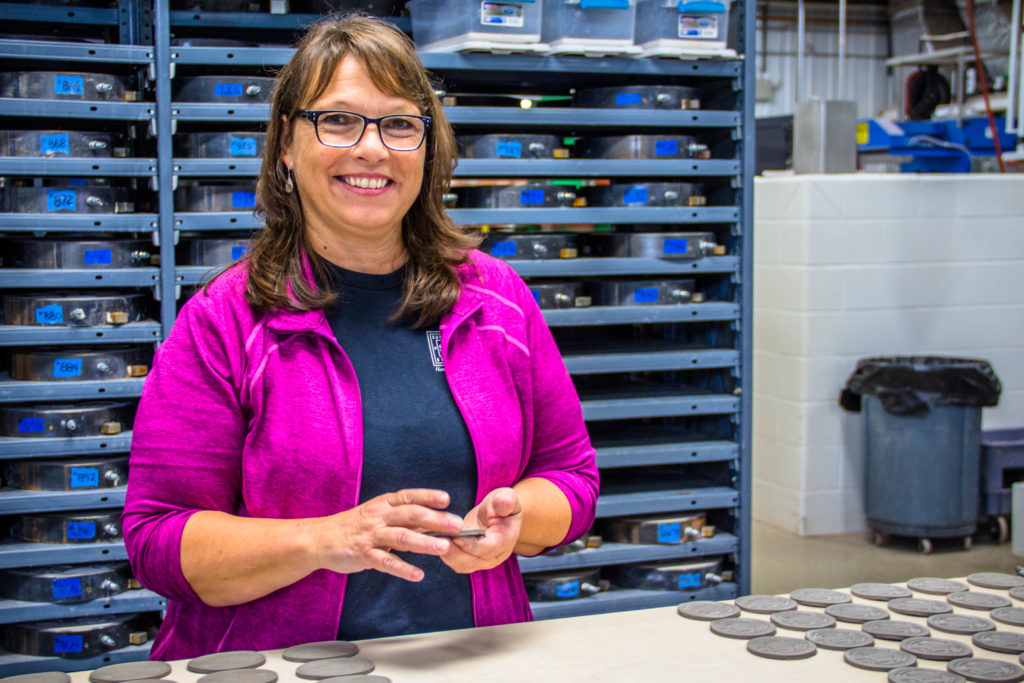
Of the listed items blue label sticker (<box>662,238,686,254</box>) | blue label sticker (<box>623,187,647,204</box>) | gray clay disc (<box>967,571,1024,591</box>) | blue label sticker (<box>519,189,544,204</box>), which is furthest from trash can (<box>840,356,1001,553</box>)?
gray clay disc (<box>967,571,1024,591</box>)

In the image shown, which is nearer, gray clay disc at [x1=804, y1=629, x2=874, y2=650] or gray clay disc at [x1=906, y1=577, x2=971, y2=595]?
gray clay disc at [x1=804, y1=629, x2=874, y2=650]

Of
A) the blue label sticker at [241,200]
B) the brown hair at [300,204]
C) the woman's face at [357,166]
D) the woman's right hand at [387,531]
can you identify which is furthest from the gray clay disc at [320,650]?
the blue label sticker at [241,200]

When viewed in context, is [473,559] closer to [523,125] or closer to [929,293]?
[523,125]

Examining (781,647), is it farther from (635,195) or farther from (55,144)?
(55,144)

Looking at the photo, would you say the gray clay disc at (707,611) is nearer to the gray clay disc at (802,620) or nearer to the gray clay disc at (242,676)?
the gray clay disc at (802,620)

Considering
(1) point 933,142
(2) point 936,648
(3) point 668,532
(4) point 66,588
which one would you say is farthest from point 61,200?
(1) point 933,142

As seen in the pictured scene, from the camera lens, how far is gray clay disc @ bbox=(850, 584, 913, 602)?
5.33 ft

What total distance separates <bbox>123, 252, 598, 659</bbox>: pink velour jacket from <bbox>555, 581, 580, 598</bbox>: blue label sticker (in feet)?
4.77

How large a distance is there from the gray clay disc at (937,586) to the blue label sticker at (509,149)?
1.67 metres

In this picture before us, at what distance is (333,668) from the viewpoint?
1300 mm

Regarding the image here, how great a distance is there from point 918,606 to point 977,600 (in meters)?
0.11

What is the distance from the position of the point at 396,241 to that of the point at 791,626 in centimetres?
83

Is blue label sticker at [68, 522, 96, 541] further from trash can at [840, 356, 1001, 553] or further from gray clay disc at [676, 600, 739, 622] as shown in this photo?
trash can at [840, 356, 1001, 553]

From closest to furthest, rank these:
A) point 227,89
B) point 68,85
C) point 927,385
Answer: point 68,85, point 227,89, point 927,385
